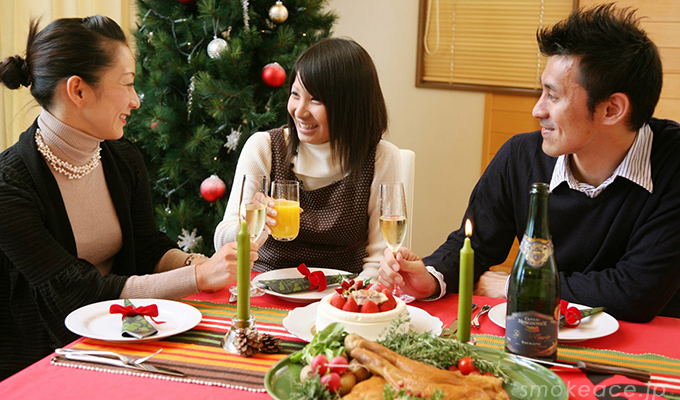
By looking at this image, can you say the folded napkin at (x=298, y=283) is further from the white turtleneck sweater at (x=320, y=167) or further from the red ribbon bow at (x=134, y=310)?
the white turtleneck sweater at (x=320, y=167)

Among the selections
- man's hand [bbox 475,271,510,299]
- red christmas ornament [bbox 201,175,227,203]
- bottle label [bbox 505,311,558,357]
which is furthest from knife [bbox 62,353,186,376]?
red christmas ornament [bbox 201,175,227,203]

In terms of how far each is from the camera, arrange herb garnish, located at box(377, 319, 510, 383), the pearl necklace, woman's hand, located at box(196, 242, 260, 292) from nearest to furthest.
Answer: herb garnish, located at box(377, 319, 510, 383) < woman's hand, located at box(196, 242, 260, 292) < the pearl necklace

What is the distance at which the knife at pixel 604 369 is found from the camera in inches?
42.9

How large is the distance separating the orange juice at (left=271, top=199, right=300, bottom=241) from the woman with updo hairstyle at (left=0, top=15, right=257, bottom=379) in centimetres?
15

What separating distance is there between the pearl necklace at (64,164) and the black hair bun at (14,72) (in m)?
0.15

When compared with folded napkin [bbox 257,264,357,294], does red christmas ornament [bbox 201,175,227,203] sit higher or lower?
lower

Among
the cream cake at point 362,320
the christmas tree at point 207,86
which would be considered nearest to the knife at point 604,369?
the cream cake at point 362,320

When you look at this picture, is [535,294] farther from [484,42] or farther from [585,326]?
[484,42]

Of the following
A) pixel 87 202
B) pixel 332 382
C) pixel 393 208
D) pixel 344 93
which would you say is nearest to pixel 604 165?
pixel 393 208

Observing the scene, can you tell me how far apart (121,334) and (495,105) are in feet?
10.3

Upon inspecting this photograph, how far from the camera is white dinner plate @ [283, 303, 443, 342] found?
1.26 m

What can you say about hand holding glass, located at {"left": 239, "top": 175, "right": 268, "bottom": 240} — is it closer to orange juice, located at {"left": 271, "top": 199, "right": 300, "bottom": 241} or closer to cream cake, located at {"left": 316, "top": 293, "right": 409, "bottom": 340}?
orange juice, located at {"left": 271, "top": 199, "right": 300, "bottom": 241}

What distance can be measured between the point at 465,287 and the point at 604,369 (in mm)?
301

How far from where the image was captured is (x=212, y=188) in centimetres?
294
